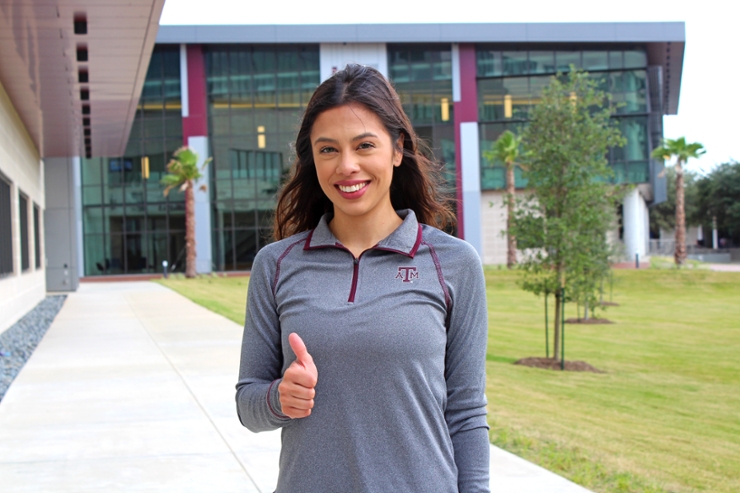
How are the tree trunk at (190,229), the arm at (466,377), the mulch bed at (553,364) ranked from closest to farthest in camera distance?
1. the arm at (466,377)
2. the mulch bed at (553,364)
3. the tree trunk at (190,229)

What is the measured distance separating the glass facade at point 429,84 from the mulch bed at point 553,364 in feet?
108

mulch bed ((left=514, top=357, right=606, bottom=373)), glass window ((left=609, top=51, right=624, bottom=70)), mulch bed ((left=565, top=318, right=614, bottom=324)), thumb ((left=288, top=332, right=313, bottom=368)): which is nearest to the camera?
thumb ((left=288, top=332, right=313, bottom=368))

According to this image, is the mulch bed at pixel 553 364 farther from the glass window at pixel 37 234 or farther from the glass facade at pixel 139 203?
the glass facade at pixel 139 203

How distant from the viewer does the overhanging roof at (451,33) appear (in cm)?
4594

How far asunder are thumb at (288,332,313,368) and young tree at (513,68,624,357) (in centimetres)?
1363

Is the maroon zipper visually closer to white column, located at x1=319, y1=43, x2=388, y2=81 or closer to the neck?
the neck

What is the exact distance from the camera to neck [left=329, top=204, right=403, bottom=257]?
2225 mm

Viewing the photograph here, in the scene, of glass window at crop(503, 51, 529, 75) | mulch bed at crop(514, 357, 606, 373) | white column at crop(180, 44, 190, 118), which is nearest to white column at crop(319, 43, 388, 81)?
glass window at crop(503, 51, 529, 75)

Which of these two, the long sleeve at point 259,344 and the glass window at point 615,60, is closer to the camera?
the long sleeve at point 259,344

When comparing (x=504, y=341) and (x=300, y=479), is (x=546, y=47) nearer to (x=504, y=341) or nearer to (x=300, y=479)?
(x=504, y=341)

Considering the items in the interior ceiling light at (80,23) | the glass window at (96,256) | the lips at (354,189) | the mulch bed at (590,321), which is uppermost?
the interior ceiling light at (80,23)

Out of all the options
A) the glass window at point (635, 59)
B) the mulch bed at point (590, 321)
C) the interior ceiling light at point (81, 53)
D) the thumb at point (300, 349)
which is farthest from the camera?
the glass window at point (635, 59)

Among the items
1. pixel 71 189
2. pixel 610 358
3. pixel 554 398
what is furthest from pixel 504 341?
pixel 71 189

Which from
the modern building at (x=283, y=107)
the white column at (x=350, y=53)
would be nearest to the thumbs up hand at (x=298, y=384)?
the modern building at (x=283, y=107)
